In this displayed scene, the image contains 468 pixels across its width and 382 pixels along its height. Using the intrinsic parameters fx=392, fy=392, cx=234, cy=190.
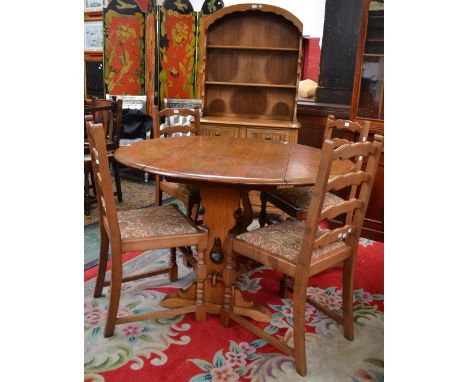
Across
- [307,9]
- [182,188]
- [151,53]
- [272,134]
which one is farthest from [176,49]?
[182,188]

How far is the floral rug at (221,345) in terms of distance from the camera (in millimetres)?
1668

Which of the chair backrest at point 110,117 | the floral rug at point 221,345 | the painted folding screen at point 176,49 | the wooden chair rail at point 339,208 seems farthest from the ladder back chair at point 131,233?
the painted folding screen at point 176,49

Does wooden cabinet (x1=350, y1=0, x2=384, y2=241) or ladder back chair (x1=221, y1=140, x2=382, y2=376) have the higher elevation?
wooden cabinet (x1=350, y1=0, x2=384, y2=241)

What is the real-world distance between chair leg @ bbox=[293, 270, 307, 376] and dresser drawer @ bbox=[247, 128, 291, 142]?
2.17 meters

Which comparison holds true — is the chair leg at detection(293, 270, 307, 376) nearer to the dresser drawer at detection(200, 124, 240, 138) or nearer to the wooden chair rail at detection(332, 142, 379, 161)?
the wooden chair rail at detection(332, 142, 379, 161)

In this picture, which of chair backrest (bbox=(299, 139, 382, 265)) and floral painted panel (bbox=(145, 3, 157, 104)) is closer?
chair backrest (bbox=(299, 139, 382, 265))

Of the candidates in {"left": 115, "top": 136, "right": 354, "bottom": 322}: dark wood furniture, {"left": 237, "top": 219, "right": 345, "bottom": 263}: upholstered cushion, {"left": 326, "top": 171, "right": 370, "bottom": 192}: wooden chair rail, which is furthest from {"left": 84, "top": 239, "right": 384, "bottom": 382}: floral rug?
{"left": 326, "top": 171, "right": 370, "bottom": 192}: wooden chair rail

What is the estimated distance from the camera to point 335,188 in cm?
154

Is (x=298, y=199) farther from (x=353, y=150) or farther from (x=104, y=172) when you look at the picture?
(x=104, y=172)

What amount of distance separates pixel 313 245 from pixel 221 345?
69 cm

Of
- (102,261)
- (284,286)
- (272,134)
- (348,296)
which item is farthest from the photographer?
(272,134)

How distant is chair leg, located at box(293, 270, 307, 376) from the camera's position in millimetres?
1622

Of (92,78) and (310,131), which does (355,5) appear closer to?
(310,131)

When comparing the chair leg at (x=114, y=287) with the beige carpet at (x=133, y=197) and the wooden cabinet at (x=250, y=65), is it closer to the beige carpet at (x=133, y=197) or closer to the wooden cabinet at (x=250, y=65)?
the beige carpet at (x=133, y=197)
